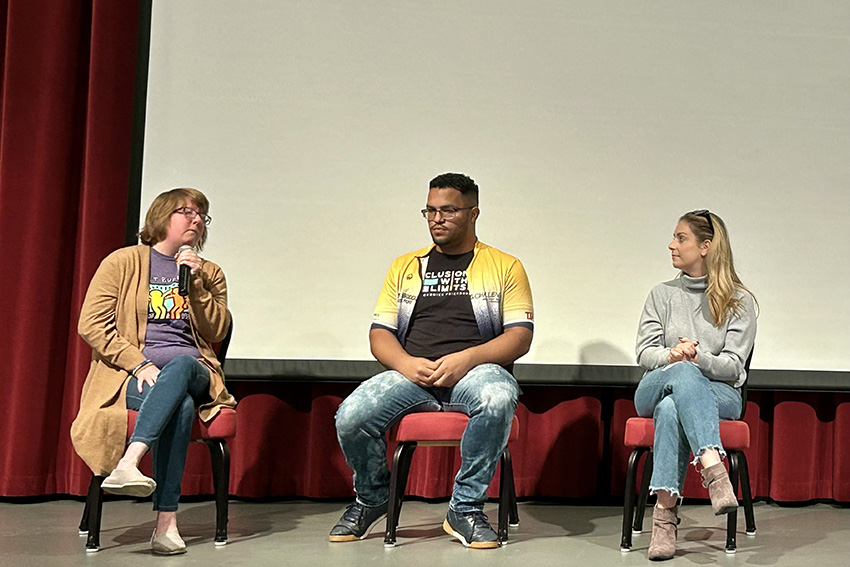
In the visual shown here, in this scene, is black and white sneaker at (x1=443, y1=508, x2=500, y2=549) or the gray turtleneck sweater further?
the gray turtleneck sweater


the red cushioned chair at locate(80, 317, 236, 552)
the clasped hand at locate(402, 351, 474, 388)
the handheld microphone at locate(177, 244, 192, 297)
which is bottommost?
the red cushioned chair at locate(80, 317, 236, 552)

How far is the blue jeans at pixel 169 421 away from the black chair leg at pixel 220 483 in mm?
114

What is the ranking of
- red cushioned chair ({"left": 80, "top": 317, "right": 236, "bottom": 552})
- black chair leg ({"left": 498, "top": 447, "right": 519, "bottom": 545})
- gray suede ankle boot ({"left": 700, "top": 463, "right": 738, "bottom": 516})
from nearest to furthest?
gray suede ankle boot ({"left": 700, "top": 463, "right": 738, "bottom": 516}), red cushioned chair ({"left": 80, "top": 317, "right": 236, "bottom": 552}), black chair leg ({"left": 498, "top": 447, "right": 519, "bottom": 545})

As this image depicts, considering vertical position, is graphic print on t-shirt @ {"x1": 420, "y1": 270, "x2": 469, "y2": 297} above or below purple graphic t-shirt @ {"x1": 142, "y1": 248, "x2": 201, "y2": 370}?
above

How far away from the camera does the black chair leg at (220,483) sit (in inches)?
106

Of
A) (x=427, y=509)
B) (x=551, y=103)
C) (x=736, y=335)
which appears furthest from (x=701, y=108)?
(x=427, y=509)

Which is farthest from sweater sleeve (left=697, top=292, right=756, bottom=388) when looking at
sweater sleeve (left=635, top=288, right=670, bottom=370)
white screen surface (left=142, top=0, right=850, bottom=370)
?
white screen surface (left=142, top=0, right=850, bottom=370)

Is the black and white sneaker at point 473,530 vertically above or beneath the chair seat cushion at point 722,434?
beneath

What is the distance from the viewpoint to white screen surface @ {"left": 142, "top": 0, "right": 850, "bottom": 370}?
3.48 m

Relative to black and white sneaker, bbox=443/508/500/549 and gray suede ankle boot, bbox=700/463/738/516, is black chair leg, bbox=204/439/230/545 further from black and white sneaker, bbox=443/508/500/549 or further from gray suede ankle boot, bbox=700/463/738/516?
gray suede ankle boot, bbox=700/463/738/516

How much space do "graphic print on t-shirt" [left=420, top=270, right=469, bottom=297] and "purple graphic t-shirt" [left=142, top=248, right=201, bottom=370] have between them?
2.43ft

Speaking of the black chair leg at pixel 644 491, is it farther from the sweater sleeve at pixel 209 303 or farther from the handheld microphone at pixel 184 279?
the handheld microphone at pixel 184 279

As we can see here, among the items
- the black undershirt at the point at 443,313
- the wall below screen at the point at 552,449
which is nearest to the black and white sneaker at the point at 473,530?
the black undershirt at the point at 443,313

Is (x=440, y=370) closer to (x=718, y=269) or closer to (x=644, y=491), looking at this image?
(x=644, y=491)
